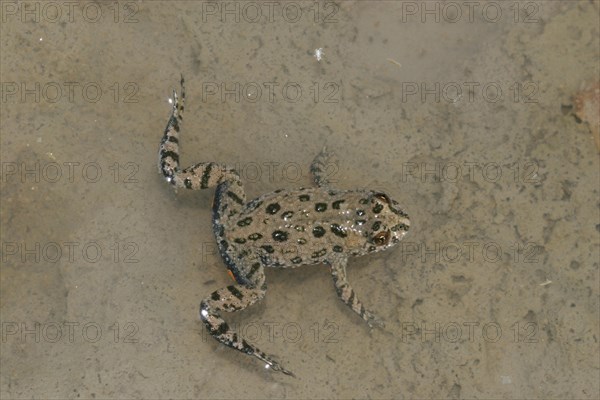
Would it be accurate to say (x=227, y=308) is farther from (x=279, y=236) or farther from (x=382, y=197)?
(x=382, y=197)

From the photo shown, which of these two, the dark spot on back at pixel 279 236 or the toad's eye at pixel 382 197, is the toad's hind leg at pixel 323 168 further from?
the dark spot on back at pixel 279 236

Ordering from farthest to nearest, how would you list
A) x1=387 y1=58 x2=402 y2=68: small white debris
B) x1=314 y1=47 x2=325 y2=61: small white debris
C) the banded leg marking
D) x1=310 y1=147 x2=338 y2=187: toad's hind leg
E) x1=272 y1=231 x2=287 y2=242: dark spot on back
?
x1=387 y1=58 x2=402 y2=68: small white debris → x1=314 y1=47 x2=325 y2=61: small white debris → x1=310 y1=147 x2=338 y2=187: toad's hind leg → the banded leg marking → x1=272 y1=231 x2=287 y2=242: dark spot on back

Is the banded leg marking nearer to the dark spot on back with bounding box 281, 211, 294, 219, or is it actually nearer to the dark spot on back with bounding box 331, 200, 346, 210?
the dark spot on back with bounding box 331, 200, 346, 210

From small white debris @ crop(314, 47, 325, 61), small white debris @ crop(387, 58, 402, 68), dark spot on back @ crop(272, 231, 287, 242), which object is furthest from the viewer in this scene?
small white debris @ crop(387, 58, 402, 68)

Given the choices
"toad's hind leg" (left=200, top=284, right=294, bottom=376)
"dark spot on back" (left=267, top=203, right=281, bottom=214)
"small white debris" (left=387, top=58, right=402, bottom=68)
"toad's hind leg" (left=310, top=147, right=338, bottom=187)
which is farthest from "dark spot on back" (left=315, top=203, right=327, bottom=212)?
"small white debris" (left=387, top=58, right=402, bottom=68)

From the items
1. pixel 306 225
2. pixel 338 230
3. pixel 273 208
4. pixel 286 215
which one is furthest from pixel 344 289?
pixel 273 208
